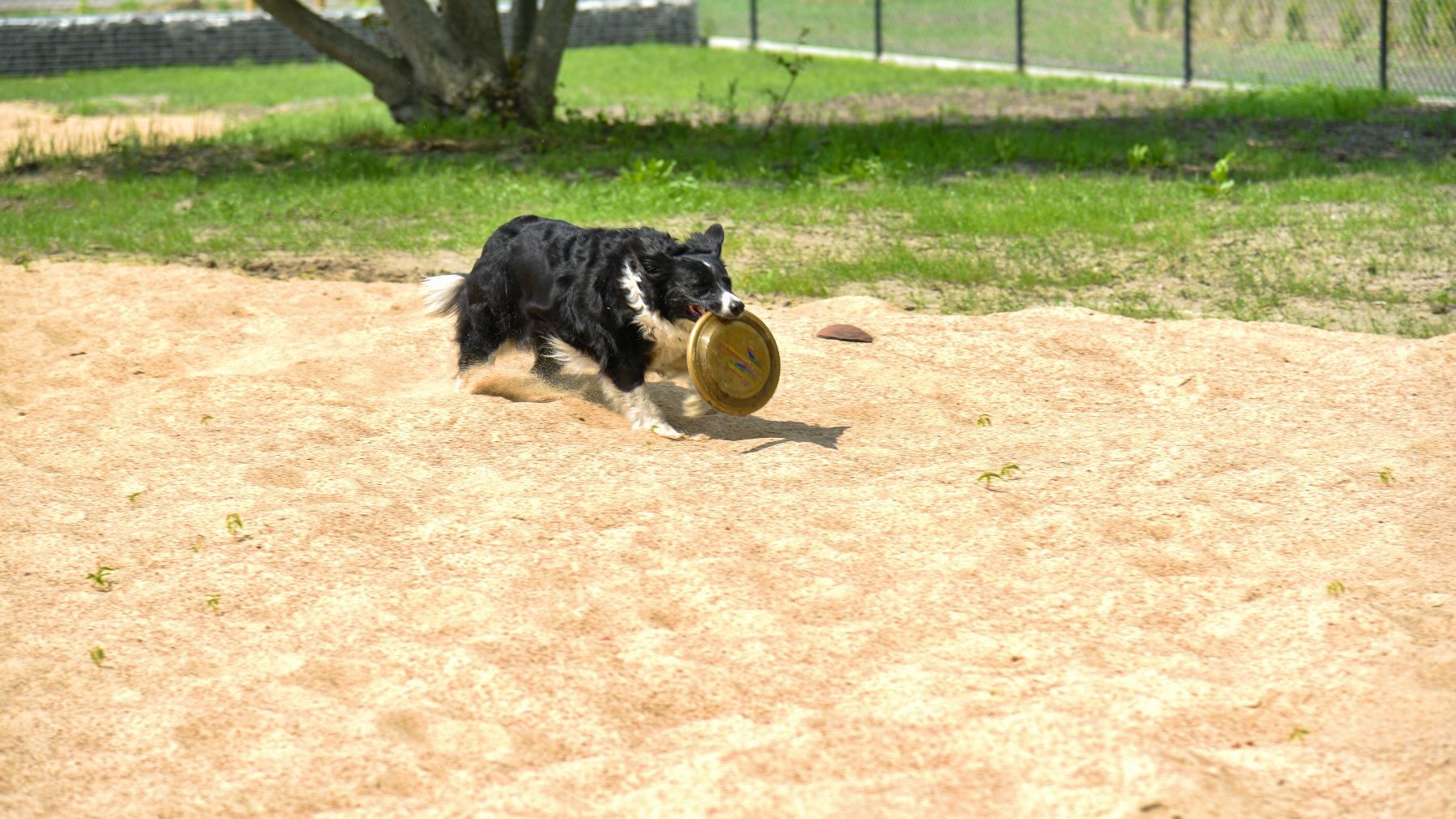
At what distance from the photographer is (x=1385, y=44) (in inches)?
685

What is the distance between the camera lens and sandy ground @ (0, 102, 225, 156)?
46.5 feet

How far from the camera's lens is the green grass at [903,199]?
28.7 feet

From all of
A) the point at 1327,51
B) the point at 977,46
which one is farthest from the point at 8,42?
the point at 1327,51

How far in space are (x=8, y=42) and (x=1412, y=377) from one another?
23.8m

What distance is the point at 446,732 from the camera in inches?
149

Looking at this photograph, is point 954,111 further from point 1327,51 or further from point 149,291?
point 149,291

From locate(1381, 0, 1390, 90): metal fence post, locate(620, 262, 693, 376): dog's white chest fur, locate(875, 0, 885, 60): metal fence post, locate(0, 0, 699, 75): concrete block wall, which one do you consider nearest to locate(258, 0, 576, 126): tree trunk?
locate(0, 0, 699, 75): concrete block wall

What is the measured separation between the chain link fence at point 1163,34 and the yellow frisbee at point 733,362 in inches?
346

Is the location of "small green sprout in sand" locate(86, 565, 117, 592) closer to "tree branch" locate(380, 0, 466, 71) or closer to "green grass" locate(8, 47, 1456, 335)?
"green grass" locate(8, 47, 1456, 335)

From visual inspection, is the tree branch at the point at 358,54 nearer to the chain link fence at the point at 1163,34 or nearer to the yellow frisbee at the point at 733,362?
the chain link fence at the point at 1163,34

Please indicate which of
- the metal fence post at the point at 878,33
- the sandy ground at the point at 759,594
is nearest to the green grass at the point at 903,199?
the sandy ground at the point at 759,594

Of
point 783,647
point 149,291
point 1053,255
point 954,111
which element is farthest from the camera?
point 954,111

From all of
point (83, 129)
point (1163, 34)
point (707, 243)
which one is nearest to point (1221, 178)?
point (707, 243)

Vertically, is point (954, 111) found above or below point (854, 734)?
above
